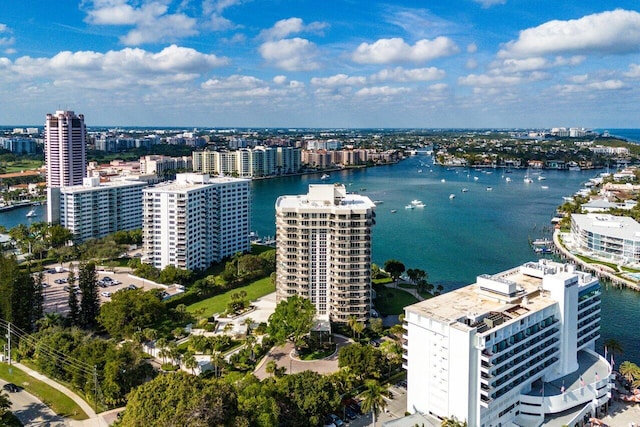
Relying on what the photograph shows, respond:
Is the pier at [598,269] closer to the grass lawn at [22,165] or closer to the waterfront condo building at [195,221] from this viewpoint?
the waterfront condo building at [195,221]

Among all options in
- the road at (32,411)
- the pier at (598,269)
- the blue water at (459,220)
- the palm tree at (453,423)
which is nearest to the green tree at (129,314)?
the road at (32,411)

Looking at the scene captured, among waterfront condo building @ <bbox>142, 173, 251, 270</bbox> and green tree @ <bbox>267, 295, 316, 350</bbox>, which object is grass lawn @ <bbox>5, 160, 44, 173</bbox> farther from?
green tree @ <bbox>267, 295, 316, 350</bbox>

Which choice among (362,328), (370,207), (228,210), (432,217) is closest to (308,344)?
(362,328)

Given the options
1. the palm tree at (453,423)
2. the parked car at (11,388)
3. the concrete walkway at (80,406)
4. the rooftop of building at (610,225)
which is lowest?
the concrete walkway at (80,406)

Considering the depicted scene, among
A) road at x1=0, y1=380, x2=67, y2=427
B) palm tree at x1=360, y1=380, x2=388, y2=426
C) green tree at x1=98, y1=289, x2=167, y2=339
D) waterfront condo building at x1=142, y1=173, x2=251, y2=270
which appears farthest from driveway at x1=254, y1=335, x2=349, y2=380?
waterfront condo building at x1=142, y1=173, x2=251, y2=270

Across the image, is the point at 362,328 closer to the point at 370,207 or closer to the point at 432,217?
the point at 370,207

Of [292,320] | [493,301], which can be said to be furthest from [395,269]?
[493,301]
